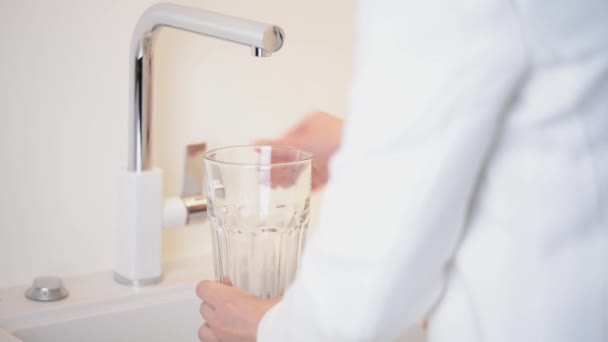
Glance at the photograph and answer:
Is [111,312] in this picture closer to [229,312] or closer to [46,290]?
[46,290]

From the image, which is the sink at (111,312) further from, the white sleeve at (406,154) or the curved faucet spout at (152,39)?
the white sleeve at (406,154)

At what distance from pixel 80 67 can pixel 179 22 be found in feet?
0.51

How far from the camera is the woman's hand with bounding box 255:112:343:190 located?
980 mm

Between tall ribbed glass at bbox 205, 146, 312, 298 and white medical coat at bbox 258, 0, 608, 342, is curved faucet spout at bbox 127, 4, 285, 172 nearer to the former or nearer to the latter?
tall ribbed glass at bbox 205, 146, 312, 298

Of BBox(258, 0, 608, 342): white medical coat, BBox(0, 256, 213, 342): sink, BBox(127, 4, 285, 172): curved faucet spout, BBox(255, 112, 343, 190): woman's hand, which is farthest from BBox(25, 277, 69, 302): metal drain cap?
BBox(258, 0, 608, 342): white medical coat

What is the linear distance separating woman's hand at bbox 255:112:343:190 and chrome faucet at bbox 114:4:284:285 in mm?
146

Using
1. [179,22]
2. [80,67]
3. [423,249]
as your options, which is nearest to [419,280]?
[423,249]

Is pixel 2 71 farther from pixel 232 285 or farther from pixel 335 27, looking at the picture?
pixel 335 27

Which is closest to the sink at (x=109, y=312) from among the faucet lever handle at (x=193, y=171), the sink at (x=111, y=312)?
the sink at (x=111, y=312)

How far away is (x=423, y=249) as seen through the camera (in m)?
0.54

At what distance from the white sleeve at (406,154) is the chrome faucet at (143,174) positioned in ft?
1.26

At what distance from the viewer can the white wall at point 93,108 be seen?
3.10 ft

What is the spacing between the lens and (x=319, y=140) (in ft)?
3.27

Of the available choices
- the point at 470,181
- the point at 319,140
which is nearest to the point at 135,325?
the point at 319,140
